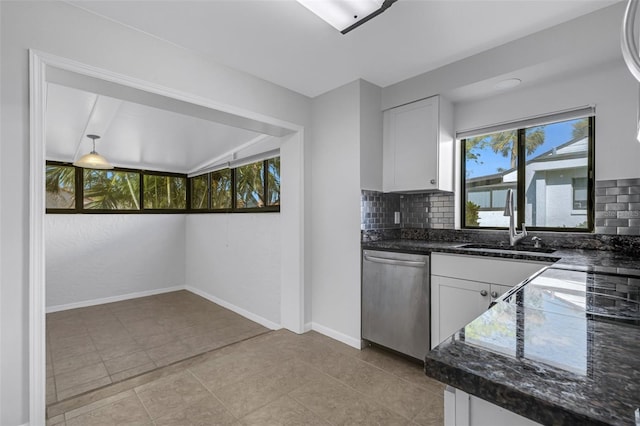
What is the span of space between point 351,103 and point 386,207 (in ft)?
3.61

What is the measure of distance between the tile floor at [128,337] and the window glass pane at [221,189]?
Answer: 1.61 meters

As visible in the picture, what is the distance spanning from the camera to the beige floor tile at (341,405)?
1.86 meters

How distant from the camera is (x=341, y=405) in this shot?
2.01 m

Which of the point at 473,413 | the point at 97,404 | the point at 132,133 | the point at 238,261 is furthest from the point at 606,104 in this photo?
the point at 132,133

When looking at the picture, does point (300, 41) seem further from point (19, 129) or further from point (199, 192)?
point (199, 192)

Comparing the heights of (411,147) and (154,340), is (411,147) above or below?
above

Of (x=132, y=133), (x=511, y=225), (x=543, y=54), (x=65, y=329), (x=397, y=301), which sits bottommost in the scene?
(x=65, y=329)

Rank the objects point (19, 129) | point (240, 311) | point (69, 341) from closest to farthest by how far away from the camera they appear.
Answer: point (19, 129) < point (69, 341) < point (240, 311)

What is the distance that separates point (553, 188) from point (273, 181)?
2.97 m

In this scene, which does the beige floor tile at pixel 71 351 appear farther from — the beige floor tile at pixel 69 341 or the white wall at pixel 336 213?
the white wall at pixel 336 213

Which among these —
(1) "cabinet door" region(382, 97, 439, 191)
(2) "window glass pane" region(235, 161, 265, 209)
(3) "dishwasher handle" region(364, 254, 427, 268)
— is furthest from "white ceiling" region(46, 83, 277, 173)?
(3) "dishwasher handle" region(364, 254, 427, 268)

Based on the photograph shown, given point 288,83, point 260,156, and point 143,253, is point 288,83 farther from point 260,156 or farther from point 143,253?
point 143,253

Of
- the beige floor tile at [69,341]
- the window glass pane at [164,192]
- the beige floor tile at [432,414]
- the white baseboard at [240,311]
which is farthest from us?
the window glass pane at [164,192]

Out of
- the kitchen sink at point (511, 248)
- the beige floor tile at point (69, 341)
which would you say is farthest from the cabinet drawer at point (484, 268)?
the beige floor tile at point (69, 341)
